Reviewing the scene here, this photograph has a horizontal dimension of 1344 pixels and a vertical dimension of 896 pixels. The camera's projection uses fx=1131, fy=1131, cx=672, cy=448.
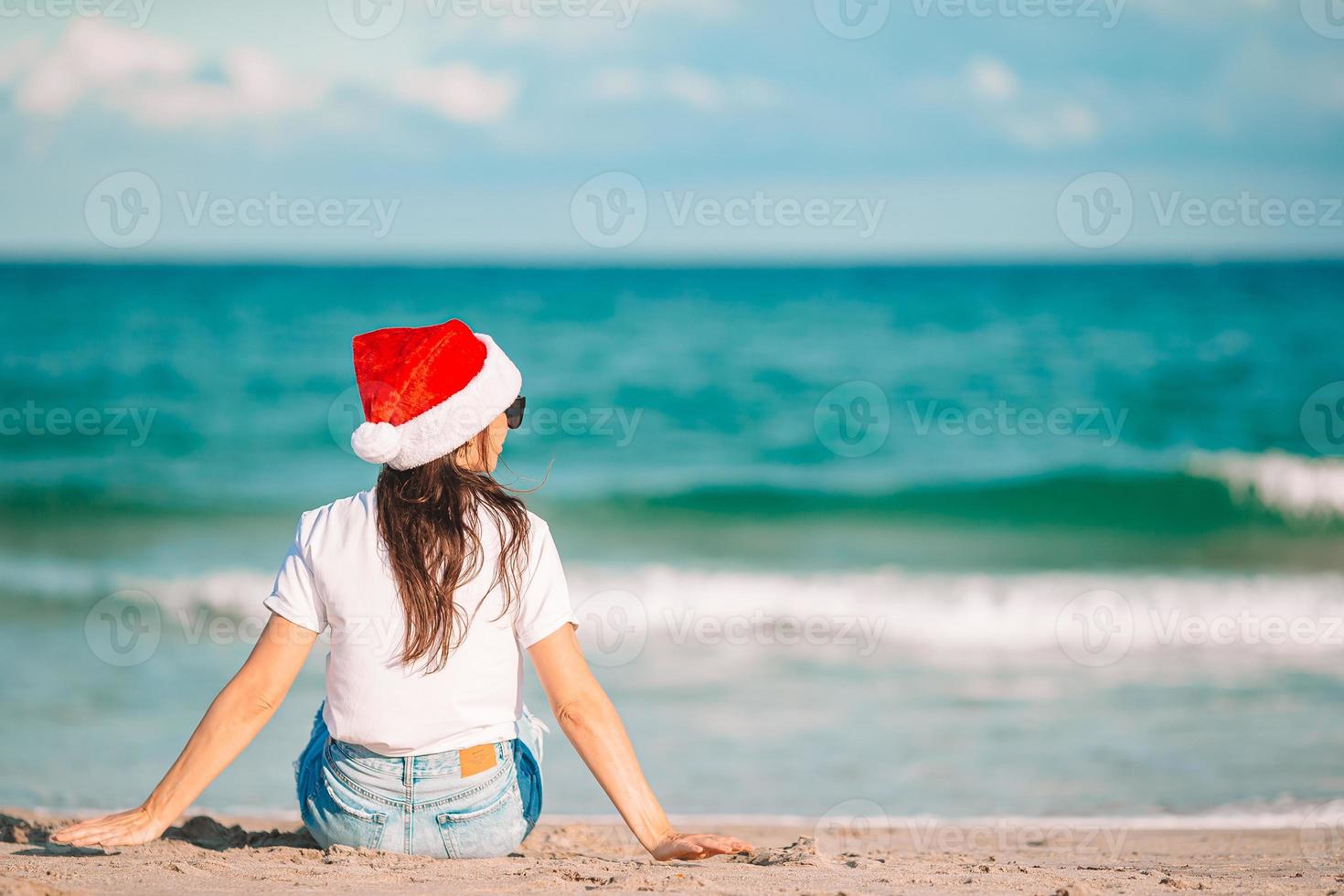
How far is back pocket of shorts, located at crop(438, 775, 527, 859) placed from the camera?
257cm

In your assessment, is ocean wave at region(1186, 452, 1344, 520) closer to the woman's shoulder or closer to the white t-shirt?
the white t-shirt

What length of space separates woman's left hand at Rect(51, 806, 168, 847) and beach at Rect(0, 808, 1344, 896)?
0.38ft

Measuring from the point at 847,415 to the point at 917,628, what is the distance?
→ 7.99 m

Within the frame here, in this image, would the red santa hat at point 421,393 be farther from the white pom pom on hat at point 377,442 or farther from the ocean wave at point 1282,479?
the ocean wave at point 1282,479

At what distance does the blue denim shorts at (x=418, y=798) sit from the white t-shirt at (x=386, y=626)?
61 millimetres

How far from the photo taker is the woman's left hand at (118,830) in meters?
2.42

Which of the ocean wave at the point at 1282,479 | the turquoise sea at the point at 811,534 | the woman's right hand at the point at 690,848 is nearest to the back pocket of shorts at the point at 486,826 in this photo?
the woman's right hand at the point at 690,848

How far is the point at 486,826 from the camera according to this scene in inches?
103

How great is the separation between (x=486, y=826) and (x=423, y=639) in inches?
21.0

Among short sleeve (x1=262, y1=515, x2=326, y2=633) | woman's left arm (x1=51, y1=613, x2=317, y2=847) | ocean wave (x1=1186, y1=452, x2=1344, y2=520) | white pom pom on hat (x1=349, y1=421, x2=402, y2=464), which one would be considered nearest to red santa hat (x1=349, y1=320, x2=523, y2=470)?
white pom pom on hat (x1=349, y1=421, x2=402, y2=464)

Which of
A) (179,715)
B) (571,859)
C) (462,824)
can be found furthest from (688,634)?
(462,824)

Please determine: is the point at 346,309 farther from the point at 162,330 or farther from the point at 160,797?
the point at 160,797

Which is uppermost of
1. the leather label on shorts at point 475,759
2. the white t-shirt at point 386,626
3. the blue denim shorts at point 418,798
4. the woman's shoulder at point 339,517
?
the woman's shoulder at point 339,517

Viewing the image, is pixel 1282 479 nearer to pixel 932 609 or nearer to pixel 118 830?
pixel 932 609
